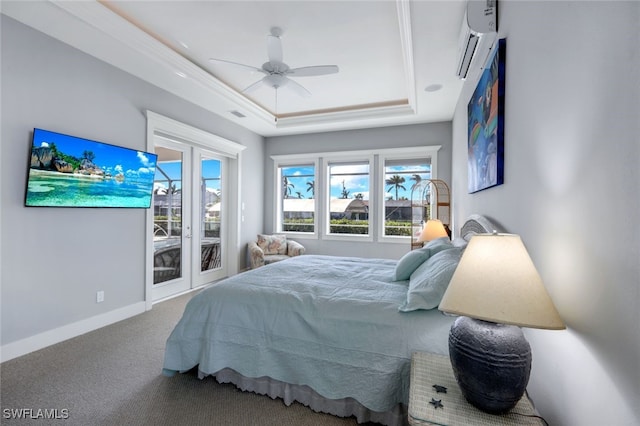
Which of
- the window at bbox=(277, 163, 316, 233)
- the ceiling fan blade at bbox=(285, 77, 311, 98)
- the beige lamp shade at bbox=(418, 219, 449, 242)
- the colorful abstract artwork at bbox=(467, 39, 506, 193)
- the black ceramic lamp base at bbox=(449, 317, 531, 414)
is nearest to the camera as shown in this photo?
the black ceramic lamp base at bbox=(449, 317, 531, 414)

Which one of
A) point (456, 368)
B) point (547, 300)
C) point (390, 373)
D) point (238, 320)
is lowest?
point (390, 373)

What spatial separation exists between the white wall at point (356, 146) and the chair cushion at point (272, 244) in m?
0.42

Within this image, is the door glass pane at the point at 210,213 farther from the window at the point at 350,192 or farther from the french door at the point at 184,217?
the window at the point at 350,192

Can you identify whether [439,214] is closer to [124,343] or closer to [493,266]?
[493,266]

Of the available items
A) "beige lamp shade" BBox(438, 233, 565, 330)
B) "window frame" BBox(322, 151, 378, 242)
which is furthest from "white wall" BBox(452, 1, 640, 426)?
"window frame" BBox(322, 151, 378, 242)

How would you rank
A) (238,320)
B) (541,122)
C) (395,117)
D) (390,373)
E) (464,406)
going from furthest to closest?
(395,117) → (238,320) → (390,373) → (541,122) → (464,406)

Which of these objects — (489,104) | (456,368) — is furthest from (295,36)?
Result: (456,368)

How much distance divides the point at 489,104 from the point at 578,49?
1158mm

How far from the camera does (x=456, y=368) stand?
1.10m

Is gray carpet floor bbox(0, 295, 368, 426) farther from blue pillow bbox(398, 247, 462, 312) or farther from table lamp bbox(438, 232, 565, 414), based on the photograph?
table lamp bbox(438, 232, 565, 414)

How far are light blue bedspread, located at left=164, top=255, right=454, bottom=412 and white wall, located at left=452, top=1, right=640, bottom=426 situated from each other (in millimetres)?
611

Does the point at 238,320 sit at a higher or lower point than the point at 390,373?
higher

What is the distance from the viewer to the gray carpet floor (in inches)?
70.1

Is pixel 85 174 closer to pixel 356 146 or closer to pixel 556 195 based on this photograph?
pixel 556 195
